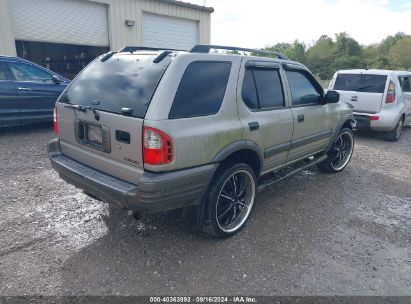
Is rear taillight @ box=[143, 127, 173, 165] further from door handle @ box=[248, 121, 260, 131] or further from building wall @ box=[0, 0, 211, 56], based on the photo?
building wall @ box=[0, 0, 211, 56]

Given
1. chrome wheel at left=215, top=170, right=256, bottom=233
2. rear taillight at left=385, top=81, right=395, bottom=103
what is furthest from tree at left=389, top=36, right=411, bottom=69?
chrome wheel at left=215, top=170, right=256, bottom=233

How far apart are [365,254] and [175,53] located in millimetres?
2670

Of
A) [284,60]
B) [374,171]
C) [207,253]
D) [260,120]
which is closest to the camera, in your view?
[207,253]

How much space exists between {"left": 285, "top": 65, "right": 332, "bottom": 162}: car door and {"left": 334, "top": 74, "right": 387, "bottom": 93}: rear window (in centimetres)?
363

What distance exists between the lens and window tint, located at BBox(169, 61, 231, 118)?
258 cm

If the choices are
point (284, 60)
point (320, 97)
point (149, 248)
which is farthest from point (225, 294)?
point (320, 97)

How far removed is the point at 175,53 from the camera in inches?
107

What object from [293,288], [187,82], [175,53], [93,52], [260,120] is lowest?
[293,288]

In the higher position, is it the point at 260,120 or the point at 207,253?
the point at 260,120

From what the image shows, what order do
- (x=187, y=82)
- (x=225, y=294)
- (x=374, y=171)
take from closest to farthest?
(x=225, y=294), (x=187, y=82), (x=374, y=171)

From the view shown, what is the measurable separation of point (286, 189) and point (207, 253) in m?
2.02

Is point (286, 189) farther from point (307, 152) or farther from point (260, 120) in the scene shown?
point (260, 120)

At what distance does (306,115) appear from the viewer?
4.05 m

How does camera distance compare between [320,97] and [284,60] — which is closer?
[284,60]
